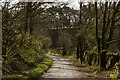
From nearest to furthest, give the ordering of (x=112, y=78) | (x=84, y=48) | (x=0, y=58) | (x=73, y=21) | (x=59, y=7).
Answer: (x=0, y=58) < (x=112, y=78) < (x=59, y=7) < (x=84, y=48) < (x=73, y=21)

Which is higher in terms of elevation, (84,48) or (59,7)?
(59,7)

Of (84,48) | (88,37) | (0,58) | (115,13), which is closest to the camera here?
(0,58)

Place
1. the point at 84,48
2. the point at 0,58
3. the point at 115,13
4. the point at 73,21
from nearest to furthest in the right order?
the point at 0,58 < the point at 115,13 < the point at 84,48 < the point at 73,21

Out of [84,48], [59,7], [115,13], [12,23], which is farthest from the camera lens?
[84,48]

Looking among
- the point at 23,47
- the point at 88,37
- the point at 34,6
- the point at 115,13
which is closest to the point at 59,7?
the point at 34,6

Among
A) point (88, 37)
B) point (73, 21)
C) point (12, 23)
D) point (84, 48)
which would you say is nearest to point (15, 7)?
point (12, 23)

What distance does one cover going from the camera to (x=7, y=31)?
11609 millimetres

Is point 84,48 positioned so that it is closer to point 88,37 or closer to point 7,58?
point 88,37

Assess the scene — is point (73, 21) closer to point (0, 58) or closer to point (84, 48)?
point (84, 48)

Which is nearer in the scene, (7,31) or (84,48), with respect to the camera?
(7,31)

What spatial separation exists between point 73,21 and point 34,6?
709 inches

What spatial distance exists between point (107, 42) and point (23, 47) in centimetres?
1273

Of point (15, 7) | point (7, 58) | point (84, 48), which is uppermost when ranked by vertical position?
point (15, 7)

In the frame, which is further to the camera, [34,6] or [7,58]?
[34,6]
